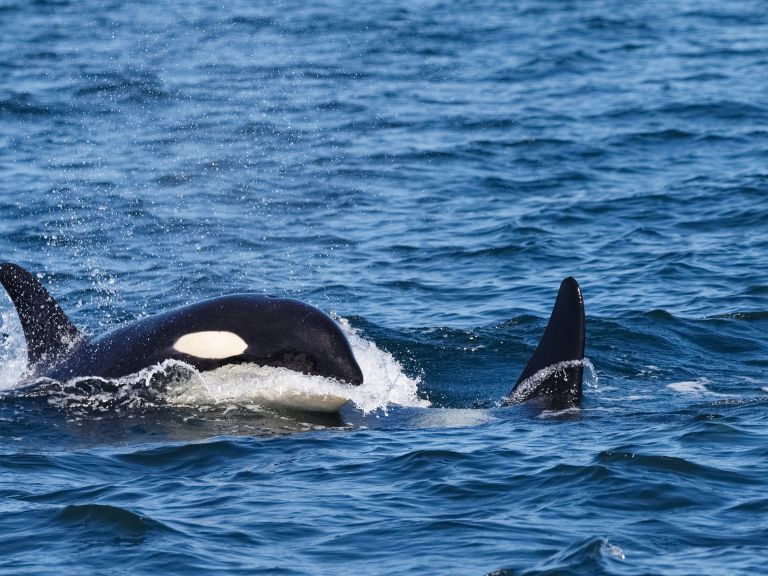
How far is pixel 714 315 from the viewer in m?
18.1

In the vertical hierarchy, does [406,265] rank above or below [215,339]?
below

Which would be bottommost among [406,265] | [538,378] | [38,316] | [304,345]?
[406,265]

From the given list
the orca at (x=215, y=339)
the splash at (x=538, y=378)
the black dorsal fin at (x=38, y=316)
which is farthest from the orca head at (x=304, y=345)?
the black dorsal fin at (x=38, y=316)

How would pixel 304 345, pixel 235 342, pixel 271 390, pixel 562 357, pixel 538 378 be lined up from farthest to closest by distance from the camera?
pixel 538 378
pixel 562 357
pixel 271 390
pixel 235 342
pixel 304 345

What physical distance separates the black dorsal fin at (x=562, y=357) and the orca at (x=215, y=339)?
208 cm

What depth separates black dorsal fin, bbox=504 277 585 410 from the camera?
13.9m

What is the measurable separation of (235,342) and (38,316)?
244 cm

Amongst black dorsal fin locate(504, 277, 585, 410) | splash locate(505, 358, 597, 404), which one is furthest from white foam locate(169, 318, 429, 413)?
black dorsal fin locate(504, 277, 585, 410)

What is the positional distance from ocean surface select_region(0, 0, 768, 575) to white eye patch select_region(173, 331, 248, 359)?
0.45 meters

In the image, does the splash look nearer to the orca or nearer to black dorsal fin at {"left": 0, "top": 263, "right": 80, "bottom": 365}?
the orca

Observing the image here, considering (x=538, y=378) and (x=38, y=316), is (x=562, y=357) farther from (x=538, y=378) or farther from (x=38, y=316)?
(x=38, y=316)

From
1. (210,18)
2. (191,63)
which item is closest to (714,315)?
(191,63)

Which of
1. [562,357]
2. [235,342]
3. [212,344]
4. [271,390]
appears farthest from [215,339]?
[562,357]

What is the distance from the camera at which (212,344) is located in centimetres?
1314
